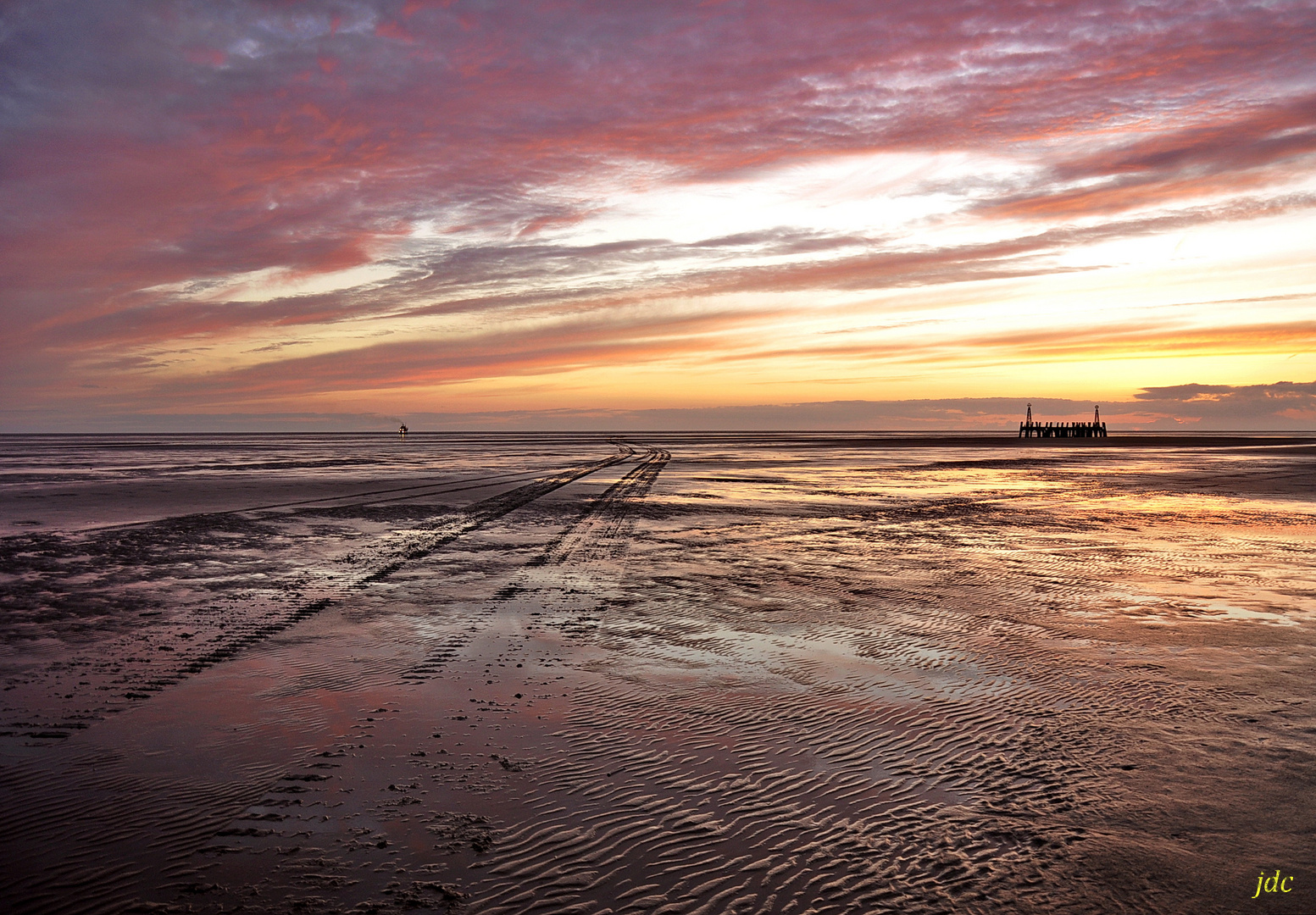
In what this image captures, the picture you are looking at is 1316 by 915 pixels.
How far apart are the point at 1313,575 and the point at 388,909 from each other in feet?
45.0

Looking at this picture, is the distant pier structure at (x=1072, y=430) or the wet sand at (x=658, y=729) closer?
the wet sand at (x=658, y=729)

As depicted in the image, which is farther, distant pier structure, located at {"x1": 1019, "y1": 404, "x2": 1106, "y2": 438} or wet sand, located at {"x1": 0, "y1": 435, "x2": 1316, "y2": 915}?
distant pier structure, located at {"x1": 1019, "y1": 404, "x2": 1106, "y2": 438}

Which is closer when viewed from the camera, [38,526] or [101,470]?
[38,526]

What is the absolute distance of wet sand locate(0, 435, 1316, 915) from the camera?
4.02m

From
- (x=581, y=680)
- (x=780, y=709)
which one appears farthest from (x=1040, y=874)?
(x=581, y=680)

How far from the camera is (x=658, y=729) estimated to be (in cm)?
600

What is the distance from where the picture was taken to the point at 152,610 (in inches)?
387

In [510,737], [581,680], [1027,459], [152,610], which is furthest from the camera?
[1027,459]

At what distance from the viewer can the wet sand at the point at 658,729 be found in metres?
4.02

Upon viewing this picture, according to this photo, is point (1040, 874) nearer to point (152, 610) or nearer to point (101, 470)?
point (152, 610)

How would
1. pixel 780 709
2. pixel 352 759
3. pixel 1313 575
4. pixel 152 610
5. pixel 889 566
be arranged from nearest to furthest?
pixel 352 759, pixel 780 709, pixel 152 610, pixel 1313 575, pixel 889 566

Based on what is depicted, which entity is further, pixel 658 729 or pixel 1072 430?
pixel 1072 430

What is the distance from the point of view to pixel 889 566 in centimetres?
1273

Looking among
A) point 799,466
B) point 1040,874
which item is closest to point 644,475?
point 799,466
